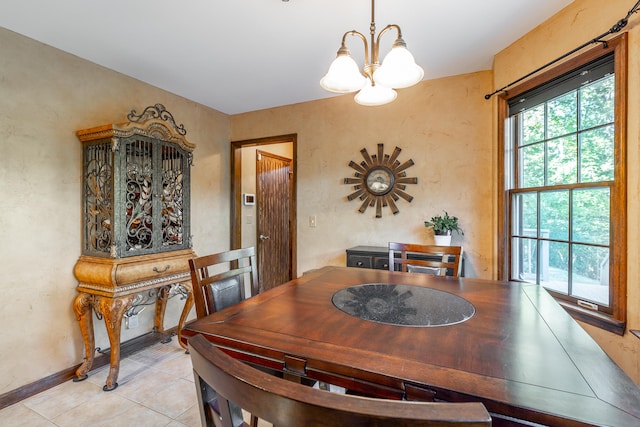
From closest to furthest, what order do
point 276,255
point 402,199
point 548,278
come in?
point 548,278
point 402,199
point 276,255

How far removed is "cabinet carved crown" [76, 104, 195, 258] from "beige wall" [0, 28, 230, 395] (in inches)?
5.3

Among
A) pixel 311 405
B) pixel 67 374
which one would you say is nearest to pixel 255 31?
pixel 311 405

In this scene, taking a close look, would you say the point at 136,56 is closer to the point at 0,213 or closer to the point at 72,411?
the point at 0,213

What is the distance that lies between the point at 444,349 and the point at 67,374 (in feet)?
9.24

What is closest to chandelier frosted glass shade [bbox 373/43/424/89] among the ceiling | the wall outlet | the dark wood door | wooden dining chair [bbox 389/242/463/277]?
the ceiling

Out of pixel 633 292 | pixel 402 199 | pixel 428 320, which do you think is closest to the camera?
pixel 428 320

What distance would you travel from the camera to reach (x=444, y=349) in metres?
0.93

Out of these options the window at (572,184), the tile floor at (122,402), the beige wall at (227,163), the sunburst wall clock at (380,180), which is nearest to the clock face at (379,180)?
the sunburst wall clock at (380,180)

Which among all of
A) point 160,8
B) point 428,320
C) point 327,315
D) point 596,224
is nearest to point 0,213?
point 160,8

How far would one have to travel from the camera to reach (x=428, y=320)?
1.17 meters

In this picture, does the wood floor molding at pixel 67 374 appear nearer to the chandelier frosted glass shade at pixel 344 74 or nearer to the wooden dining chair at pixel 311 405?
the wooden dining chair at pixel 311 405

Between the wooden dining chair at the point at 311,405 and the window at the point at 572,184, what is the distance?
6.19 ft

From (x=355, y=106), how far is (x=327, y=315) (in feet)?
8.51

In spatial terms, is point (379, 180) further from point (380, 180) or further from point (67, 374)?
point (67, 374)
